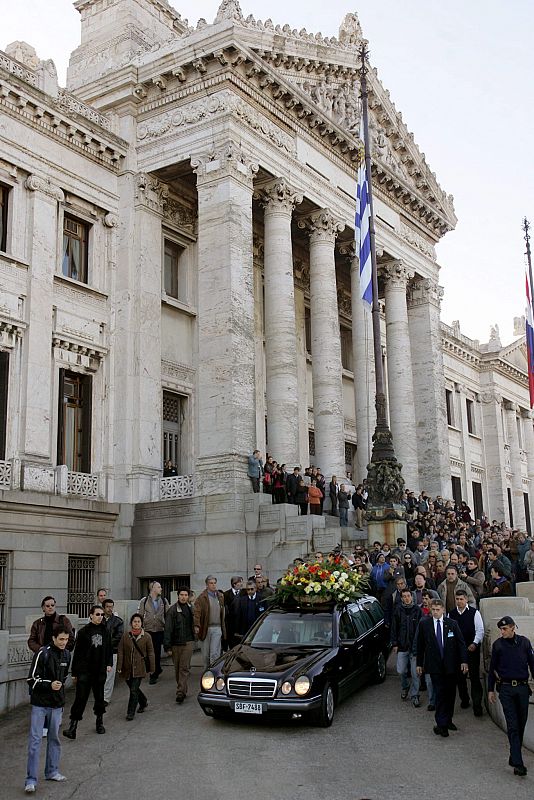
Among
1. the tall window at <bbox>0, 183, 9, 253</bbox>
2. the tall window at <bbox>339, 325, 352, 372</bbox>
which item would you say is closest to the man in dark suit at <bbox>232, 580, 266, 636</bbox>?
the tall window at <bbox>0, 183, 9, 253</bbox>

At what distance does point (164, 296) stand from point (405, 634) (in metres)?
16.5

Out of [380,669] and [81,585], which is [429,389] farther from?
[380,669]

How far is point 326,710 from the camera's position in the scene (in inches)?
468

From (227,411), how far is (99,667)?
42.0 feet

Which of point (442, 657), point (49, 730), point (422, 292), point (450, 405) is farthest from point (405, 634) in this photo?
point (450, 405)

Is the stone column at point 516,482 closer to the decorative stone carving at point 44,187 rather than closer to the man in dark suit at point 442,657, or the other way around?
the decorative stone carving at point 44,187

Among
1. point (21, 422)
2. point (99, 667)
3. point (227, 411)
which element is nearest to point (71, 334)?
point (21, 422)

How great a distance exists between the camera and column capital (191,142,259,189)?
26306 mm

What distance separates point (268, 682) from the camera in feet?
38.6

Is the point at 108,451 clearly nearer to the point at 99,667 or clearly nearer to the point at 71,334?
the point at 71,334

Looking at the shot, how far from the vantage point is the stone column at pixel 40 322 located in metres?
23.5

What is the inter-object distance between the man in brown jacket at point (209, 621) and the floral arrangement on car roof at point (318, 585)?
195cm

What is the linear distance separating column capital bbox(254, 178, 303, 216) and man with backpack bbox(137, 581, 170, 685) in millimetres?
16233

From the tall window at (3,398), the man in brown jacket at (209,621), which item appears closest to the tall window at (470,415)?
the tall window at (3,398)
